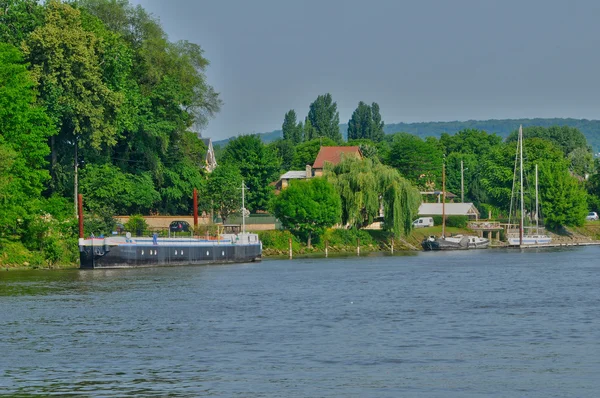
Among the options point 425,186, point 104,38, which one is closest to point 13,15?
point 104,38

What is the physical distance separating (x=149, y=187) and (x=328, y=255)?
19.9m

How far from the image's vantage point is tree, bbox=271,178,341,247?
105 metres

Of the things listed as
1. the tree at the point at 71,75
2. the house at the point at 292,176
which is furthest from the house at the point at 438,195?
the tree at the point at 71,75

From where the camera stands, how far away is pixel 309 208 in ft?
344

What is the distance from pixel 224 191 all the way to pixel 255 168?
731 inches

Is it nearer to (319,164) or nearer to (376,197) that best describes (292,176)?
(319,164)

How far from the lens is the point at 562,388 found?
27156 mm

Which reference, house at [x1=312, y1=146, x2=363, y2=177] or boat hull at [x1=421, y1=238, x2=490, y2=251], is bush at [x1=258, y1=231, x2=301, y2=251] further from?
house at [x1=312, y1=146, x2=363, y2=177]

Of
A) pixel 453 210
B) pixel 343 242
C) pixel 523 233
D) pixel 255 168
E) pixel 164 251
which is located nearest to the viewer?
pixel 164 251

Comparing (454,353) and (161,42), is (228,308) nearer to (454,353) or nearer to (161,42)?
(454,353)

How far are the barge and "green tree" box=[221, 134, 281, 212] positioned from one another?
99.0ft

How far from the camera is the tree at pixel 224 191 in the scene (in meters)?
109

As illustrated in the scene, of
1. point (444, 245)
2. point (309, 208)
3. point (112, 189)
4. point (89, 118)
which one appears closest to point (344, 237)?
point (309, 208)

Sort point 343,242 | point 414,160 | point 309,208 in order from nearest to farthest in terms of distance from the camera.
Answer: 1. point 309,208
2. point 343,242
3. point 414,160
